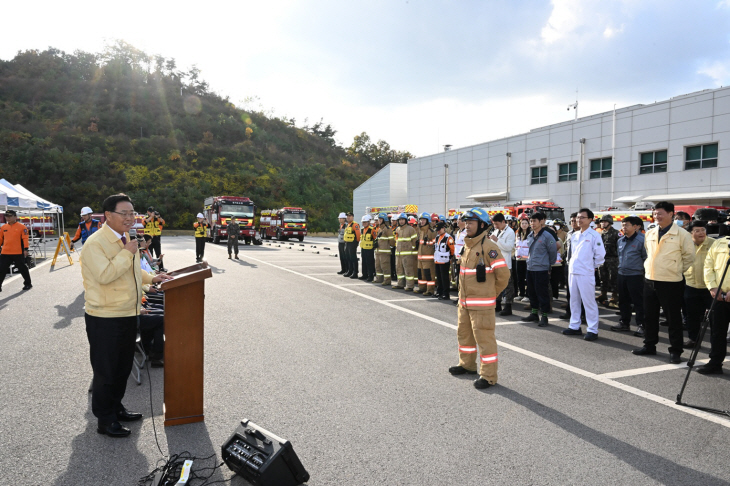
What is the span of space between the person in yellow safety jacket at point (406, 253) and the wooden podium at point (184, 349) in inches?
341

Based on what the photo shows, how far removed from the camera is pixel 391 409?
438cm

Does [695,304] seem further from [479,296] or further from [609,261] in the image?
[609,261]

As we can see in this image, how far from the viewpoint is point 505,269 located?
17.0 feet

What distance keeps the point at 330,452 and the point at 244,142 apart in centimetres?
7763

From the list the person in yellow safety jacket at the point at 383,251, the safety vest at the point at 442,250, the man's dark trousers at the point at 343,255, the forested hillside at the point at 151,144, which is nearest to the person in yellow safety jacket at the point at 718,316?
the safety vest at the point at 442,250

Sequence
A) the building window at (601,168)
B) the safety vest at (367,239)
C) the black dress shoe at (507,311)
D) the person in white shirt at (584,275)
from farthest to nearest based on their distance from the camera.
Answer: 1. the building window at (601,168)
2. the safety vest at (367,239)
3. the black dress shoe at (507,311)
4. the person in white shirt at (584,275)

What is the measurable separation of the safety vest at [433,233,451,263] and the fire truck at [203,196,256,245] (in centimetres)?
2283

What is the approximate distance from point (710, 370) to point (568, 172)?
3048 centimetres

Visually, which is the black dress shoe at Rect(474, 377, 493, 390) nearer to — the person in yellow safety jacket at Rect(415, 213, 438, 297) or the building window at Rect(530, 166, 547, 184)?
the person in yellow safety jacket at Rect(415, 213, 438, 297)

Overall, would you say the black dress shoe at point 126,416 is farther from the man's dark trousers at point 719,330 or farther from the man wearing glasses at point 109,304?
the man's dark trousers at point 719,330

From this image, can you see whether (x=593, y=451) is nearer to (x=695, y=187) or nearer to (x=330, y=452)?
(x=330, y=452)

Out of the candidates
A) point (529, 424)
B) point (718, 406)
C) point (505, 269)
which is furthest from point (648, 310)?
point (529, 424)

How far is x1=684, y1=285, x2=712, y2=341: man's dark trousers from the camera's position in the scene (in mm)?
6465

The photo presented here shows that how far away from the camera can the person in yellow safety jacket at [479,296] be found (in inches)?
199
